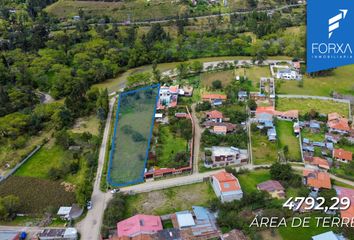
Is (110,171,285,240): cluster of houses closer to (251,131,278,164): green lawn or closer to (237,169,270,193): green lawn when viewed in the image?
(237,169,270,193): green lawn

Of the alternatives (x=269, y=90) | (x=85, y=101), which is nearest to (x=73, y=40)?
(x=85, y=101)

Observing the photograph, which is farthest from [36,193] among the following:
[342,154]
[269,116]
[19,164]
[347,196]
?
[342,154]

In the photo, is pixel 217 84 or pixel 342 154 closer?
pixel 342 154

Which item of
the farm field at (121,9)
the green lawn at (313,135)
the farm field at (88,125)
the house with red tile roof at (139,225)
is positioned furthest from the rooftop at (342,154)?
the farm field at (121,9)

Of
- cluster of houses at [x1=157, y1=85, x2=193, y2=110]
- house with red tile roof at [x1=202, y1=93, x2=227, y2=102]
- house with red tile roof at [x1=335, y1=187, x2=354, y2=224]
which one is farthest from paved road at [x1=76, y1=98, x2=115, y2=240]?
house with red tile roof at [x1=335, y1=187, x2=354, y2=224]

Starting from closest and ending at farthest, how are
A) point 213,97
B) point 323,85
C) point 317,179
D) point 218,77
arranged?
1. point 317,179
2. point 213,97
3. point 323,85
4. point 218,77

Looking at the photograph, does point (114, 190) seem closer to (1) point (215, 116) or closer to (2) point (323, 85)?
(1) point (215, 116)

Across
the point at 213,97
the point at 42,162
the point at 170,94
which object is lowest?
→ the point at 42,162

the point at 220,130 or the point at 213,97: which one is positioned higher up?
the point at 213,97
